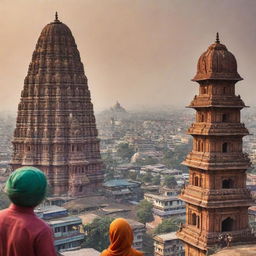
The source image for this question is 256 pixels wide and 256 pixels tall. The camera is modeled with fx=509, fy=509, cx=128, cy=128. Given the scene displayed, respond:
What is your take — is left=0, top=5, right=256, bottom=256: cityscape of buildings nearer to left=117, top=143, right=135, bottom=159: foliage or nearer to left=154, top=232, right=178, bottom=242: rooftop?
left=154, top=232, right=178, bottom=242: rooftop

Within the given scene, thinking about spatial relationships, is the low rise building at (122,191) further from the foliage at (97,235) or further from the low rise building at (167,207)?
the foliage at (97,235)

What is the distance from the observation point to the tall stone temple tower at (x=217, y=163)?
72.2 ft

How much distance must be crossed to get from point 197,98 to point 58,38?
30393 mm

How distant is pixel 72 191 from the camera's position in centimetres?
4847

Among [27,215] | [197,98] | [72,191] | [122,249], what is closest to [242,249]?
[197,98]

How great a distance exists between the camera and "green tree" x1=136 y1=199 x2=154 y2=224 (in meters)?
44.6

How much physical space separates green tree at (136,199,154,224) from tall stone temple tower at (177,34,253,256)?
21710 millimetres

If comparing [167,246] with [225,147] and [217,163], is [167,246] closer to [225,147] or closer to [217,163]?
[225,147]

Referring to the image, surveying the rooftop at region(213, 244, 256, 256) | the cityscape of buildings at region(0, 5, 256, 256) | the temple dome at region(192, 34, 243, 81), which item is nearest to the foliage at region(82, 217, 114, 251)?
the cityscape of buildings at region(0, 5, 256, 256)

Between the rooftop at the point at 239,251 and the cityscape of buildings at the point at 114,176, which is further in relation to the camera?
the cityscape of buildings at the point at 114,176

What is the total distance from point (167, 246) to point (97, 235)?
5.00m

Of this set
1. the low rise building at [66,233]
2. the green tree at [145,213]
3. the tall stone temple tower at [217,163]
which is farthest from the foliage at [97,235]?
the tall stone temple tower at [217,163]

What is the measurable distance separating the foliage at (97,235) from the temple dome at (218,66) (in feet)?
54.2

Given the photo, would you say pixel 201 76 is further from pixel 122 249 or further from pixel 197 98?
pixel 122 249
